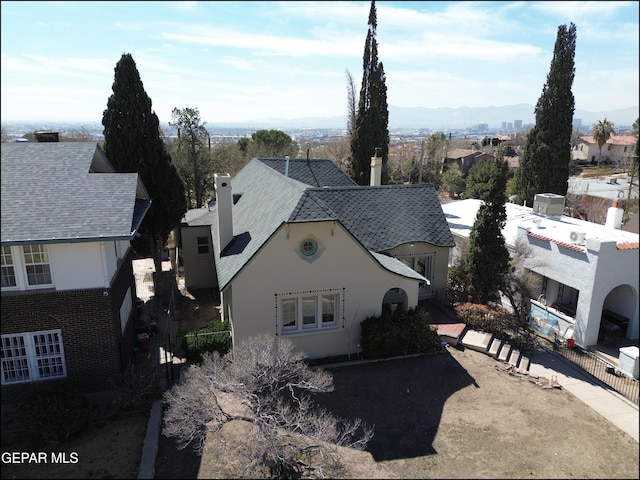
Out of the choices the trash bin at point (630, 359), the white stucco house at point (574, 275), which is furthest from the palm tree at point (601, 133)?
the trash bin at point (630, 359)

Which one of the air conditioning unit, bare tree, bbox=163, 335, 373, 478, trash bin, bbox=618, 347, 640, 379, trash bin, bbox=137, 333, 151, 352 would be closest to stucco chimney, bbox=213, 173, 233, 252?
trash bin, bbox=137, 333, 151, 352

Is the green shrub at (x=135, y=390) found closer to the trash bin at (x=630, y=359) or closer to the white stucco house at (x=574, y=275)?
the trash bin at (x=630, y=359)

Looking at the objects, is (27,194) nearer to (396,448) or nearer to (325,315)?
(325,315)

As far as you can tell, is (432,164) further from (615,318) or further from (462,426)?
(462,426)

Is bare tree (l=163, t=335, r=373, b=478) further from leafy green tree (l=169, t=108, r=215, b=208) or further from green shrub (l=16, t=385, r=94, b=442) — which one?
leafy green tree (l=169, t=108, r=215, b=208)

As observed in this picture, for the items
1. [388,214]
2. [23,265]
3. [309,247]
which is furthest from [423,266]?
[23,265]
